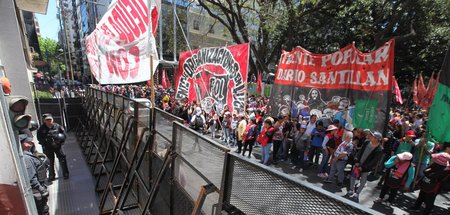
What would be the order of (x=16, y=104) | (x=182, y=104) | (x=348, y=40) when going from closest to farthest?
(x=16, y=104), (x=182, y=104), (x=348, y=40)

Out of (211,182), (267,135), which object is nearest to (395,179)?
(267,135)

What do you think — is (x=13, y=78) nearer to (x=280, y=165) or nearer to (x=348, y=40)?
(x=280, y=165)

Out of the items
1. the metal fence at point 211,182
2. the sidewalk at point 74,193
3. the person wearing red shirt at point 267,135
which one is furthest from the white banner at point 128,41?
the person wearing red shirt at point 267,135

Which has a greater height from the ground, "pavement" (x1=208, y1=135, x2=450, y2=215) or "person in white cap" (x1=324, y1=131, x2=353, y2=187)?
"person in white cap" (x1=324, y1=131, x2=353, y2=187)

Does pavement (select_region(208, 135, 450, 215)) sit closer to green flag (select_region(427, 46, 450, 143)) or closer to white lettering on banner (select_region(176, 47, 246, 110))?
white lettering on banner (select_region(176, 47, 246, 110))

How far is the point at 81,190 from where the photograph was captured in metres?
5.64

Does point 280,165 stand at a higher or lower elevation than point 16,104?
lower

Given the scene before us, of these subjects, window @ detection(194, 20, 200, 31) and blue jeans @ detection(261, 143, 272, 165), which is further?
window @ detection(194, 20, 200, 31)

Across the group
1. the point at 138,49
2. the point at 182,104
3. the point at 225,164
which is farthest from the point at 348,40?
the point at 225,164

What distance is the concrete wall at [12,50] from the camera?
655 cm

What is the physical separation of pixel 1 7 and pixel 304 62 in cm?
848

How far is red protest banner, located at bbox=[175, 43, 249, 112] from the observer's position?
5086mm

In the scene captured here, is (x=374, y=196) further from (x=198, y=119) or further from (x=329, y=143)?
(x=198, y=119)

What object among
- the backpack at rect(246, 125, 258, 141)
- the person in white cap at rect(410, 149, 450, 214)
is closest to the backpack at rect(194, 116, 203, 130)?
the backpack at rect(246, 125, 258, 141)
